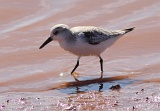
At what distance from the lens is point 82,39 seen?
7.38 metres

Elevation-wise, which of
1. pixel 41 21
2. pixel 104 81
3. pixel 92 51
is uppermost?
pixel 41 21

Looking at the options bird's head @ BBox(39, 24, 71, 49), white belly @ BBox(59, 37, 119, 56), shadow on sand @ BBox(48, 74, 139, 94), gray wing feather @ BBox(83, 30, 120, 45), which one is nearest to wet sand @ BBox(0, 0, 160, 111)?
shadow on sand @ BBox(48, 74, 139, 94)

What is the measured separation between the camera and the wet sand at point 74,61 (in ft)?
20.5

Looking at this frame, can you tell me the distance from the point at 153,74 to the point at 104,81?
0.72 metres

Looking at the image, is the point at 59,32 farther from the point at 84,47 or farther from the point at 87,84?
the point at 87,84

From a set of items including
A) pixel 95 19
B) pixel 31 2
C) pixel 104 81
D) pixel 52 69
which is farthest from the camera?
pixel 31 2

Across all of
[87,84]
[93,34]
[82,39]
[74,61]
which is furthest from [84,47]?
[74,61]

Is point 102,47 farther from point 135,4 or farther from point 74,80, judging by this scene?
point 135,4

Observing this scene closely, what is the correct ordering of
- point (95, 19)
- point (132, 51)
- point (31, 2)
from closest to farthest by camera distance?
point (132, 51) < point (95, 19) < point (31, 2)

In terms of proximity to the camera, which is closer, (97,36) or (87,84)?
(87,84)

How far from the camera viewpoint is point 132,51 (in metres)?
8.38

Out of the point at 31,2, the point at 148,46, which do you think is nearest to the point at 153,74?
the point at 148,46

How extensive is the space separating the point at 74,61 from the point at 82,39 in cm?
88

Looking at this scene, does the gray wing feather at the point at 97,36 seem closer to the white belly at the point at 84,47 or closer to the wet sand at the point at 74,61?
the white belly at the point at 84,47
